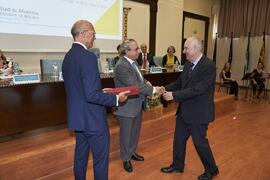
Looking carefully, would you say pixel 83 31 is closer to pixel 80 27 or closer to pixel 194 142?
pixel 80 27

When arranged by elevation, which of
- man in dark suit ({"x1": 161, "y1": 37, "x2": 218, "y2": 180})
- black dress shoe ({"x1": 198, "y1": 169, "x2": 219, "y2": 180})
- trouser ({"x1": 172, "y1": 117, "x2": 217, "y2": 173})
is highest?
man in dark suit ({"x1": 161, "y1": 37, "x2": 218, "y2": 180})

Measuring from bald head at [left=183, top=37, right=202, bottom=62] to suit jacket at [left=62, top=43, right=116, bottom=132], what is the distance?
818 mm

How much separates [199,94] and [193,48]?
1.29ft

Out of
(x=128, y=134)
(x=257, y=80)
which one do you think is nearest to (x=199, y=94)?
(x=128, y=134)

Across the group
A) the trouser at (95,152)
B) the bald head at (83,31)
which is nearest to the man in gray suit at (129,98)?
the trouser at (95,152)

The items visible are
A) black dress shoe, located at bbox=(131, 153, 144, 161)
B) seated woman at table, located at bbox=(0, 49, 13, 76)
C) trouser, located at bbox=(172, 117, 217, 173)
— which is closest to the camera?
trouser, located at bbox=(172, 117, 217, 173)

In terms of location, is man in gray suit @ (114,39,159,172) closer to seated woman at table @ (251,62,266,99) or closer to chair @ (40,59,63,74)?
chair @ (40,59,63,74)

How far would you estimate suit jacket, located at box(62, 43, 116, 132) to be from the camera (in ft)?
5.43

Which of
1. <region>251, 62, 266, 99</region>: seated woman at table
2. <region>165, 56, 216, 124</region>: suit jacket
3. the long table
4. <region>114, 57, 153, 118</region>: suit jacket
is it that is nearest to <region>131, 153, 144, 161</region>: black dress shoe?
<region>114, 57, 153, 118</region>: suit jacket

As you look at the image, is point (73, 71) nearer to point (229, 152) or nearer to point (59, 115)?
point (59, 115)

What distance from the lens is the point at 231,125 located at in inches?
176

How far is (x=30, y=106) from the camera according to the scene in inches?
113

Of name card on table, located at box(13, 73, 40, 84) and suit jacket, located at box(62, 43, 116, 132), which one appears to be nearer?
suit jacket, located at box(62, 43, 116, 132)

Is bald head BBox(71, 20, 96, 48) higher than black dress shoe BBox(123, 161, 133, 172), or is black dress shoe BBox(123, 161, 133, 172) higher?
bald head BBox(71, 20, 96, 48)
